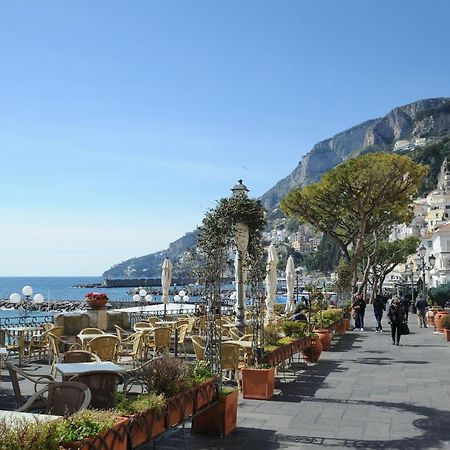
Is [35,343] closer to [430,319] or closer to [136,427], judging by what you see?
[136,427]

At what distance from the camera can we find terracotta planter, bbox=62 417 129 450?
343 cm

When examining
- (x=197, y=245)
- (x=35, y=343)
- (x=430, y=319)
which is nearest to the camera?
(x=197, y=245)

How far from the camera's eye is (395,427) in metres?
6.93

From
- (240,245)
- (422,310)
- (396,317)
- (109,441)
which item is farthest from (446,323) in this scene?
(109,441)

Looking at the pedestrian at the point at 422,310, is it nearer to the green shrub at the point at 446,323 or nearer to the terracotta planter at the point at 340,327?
the terracotta planter at the point at 340,327

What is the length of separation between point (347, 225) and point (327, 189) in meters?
3.31

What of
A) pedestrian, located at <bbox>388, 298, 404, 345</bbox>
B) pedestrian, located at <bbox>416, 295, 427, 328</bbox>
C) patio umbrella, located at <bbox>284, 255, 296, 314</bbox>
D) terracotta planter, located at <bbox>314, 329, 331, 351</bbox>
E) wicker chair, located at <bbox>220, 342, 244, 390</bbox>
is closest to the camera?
wicker chair, located at <bbox>220, 342, 244, 390</bbox>

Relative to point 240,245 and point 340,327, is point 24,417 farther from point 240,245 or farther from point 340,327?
point 340,327

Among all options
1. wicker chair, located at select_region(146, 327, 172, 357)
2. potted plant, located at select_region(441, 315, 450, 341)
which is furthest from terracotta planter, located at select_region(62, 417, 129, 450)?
potted plant, located at select_region(441, 315, 450, 341)

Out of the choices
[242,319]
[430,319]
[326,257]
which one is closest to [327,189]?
[430,319]

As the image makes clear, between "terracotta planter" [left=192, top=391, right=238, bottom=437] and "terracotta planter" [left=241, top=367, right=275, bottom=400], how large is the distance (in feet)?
5.95

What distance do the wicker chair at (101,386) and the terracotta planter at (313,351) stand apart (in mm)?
8588

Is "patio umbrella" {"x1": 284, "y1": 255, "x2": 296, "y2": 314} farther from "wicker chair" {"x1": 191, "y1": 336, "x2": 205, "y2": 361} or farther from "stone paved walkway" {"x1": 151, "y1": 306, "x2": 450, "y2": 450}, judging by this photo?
"wicker chair" {"x1": 191, "y1": 336, "x2": 205, "y2": 361}

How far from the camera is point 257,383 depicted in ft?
28.0
